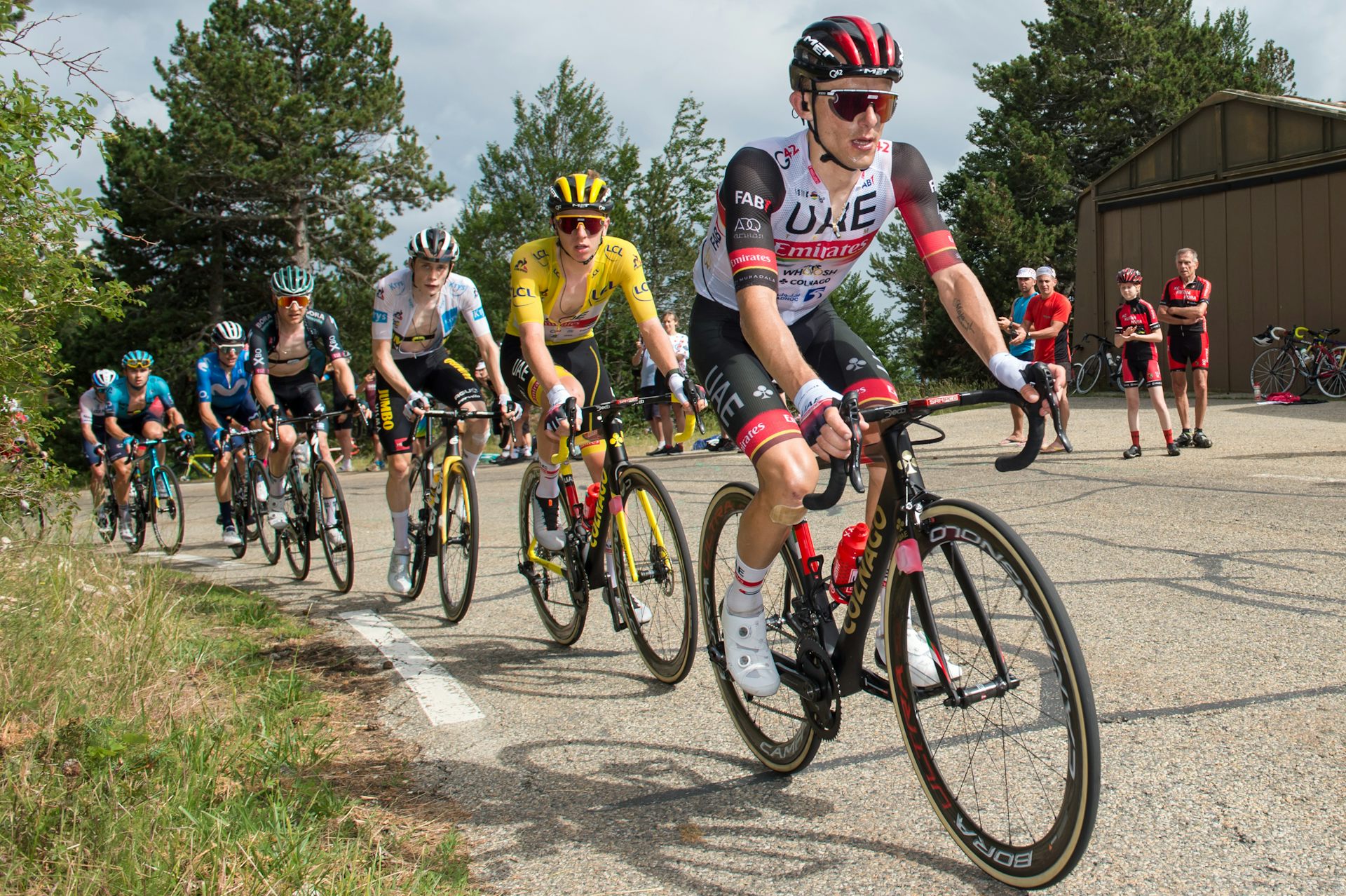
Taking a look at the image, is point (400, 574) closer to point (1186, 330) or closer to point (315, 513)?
point (315, 513)

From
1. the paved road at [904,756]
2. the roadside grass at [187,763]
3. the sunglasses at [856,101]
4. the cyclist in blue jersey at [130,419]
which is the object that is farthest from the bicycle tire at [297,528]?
the sunglasses at [856,101]

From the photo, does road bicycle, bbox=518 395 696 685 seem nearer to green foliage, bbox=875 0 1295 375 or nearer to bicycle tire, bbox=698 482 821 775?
bicycle tire, bbox=698 482 821 775

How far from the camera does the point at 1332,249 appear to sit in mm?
18234

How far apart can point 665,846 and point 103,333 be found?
123 ft

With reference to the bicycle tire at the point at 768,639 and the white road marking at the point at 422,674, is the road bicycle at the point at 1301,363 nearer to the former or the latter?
the white road marking at the point at 422,674

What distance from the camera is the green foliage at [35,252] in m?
5.17

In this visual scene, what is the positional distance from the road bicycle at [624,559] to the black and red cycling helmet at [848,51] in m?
1.27

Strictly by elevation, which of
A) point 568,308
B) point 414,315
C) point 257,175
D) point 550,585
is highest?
point 257,175

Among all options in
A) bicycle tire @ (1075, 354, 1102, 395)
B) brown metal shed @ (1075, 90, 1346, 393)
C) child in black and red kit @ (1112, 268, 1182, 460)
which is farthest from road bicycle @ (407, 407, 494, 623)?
bicycle tire @ (1075, 354, 1102, 395)

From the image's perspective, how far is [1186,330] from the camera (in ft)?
38.3

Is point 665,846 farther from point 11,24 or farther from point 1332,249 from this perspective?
point 1332,249

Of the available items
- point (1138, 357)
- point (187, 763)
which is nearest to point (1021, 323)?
point (1138, 357)

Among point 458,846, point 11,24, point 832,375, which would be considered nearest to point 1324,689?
point 832,375

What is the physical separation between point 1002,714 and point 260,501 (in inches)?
305
